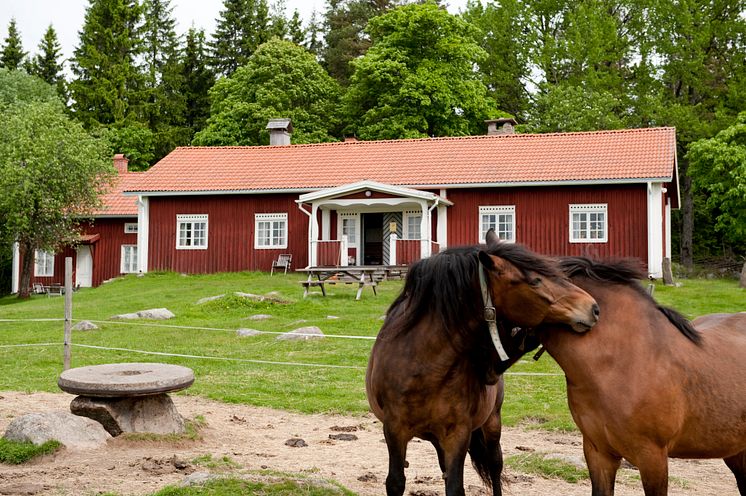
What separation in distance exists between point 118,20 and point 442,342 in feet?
146

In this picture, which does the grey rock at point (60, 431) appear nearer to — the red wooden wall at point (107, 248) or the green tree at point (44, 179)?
the green tree at point (44, 179)

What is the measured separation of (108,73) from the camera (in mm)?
41625

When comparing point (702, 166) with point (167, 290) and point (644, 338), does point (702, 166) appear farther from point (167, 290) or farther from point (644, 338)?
point (644, 338)

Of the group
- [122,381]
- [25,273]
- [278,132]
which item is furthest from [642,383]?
[25,273]

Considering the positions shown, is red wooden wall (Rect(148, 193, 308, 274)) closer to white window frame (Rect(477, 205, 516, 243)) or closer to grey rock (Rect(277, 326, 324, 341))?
white window frame (Rect(477, 205, 516, 243))

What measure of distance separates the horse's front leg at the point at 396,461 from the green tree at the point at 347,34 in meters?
38.7

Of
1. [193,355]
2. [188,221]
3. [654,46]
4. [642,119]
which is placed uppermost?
[654,46]

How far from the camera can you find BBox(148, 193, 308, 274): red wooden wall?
24.6m

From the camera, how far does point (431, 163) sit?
24.6 meters

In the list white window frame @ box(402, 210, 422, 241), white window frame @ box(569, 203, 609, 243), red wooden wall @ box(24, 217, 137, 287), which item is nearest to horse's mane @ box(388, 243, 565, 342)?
white window frame @ box(569, 203, 609, 243)

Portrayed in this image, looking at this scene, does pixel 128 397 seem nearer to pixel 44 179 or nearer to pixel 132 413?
pixel 132 413

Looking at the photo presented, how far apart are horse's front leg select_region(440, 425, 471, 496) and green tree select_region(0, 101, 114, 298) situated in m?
23.9

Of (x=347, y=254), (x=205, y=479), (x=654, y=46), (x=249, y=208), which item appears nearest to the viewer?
(x=205, y=479)

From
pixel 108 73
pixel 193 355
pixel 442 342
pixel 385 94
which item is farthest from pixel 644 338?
pixel 108 73
